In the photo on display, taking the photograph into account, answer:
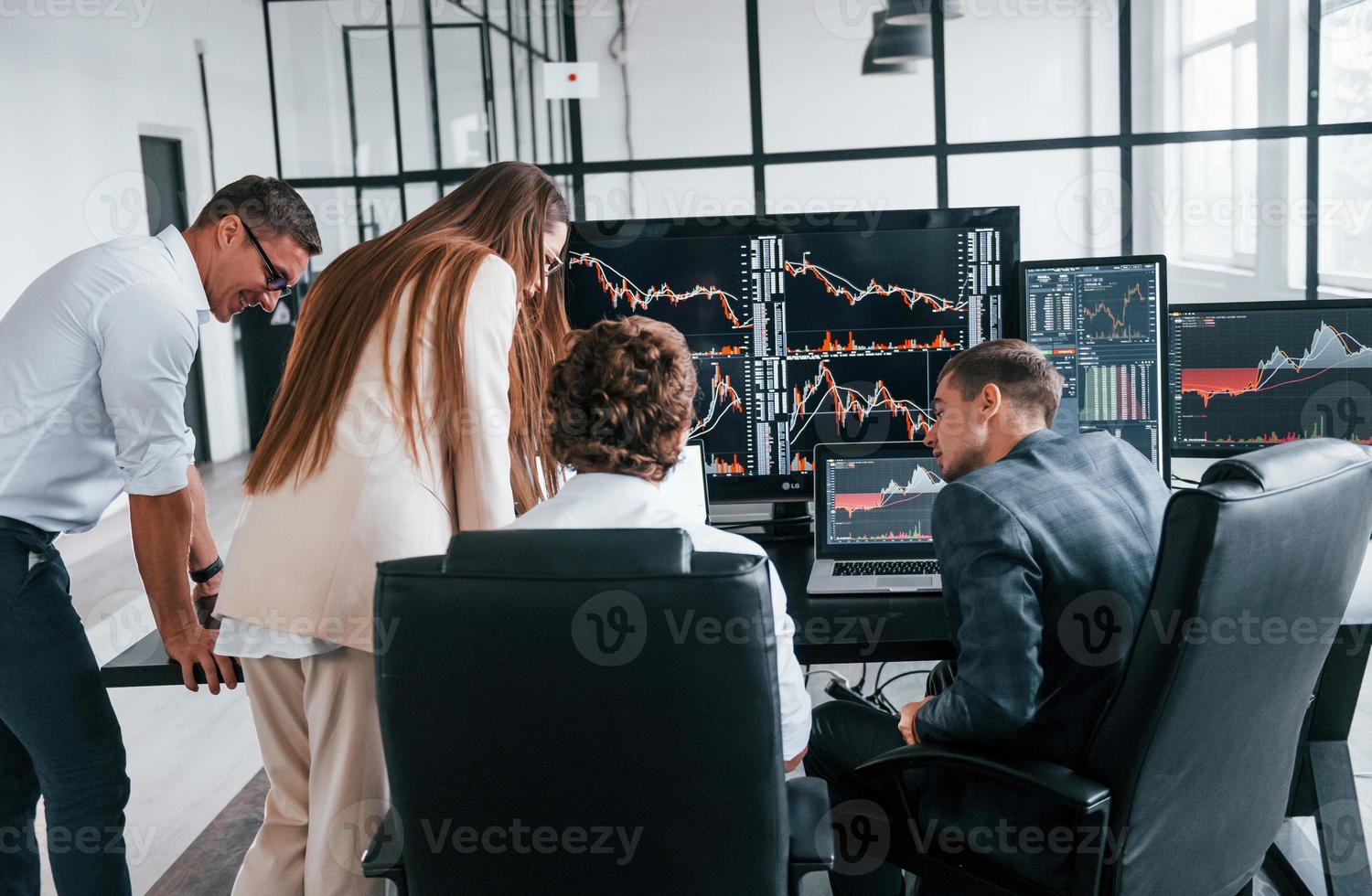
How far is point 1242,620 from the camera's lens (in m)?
1.20

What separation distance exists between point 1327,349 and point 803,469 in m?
1.07

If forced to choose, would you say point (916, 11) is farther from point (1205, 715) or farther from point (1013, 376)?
point (1205, 715)

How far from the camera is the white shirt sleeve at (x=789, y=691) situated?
1.21 m

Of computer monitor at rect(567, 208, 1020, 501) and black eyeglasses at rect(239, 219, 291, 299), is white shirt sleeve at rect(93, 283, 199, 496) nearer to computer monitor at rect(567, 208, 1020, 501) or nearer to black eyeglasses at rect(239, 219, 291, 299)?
black eyeglasses at rect(239, 219, 291, 299)

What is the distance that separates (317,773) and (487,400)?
0.60 m

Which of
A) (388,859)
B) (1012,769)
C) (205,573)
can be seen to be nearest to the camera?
(388,859)

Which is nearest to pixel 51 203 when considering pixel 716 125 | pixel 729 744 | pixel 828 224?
pixel 716 125

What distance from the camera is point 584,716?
99 centimetres

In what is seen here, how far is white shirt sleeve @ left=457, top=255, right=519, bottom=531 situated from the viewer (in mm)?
1469

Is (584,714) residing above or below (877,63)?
below

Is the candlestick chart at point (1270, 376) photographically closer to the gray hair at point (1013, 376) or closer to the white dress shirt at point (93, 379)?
the gray hair at point (1013, 376)

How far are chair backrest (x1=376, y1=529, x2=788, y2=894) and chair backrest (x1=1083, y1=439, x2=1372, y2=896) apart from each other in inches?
19.3

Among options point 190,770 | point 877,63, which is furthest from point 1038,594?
point 877,63

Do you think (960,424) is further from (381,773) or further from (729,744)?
(381,773)
